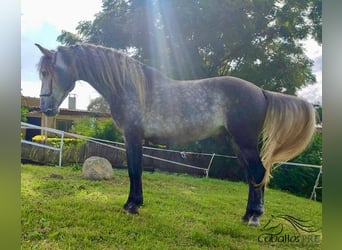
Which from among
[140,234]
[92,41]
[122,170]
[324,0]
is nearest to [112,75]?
[92,41]

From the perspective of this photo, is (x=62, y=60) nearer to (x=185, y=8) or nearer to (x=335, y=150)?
(x=185, y=8)

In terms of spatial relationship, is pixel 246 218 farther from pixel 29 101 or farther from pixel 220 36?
pixel 29 101

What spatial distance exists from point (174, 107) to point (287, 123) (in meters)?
0.86

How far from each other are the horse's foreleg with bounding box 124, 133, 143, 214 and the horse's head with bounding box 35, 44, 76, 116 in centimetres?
56

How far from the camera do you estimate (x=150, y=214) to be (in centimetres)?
224

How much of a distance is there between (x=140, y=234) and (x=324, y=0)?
7.09ft

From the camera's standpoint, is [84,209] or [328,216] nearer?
[84,209]

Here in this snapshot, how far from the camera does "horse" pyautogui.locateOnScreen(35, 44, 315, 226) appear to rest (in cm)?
230


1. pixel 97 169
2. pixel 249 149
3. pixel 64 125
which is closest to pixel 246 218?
pixel 249 149

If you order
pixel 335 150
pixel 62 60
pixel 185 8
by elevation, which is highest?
pixel 185 8

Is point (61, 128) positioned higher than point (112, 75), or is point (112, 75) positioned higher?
point (112, 75)

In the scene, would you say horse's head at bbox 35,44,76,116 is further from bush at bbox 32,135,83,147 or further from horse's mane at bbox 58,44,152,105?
bush at bbox 32,135,83,147

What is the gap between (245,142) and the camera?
2.34 m

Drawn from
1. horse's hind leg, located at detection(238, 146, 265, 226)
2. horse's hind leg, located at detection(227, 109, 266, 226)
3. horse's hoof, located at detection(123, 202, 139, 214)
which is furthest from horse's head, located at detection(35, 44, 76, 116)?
horse's hind leg, located at detection(238, 146, 265, 226)
